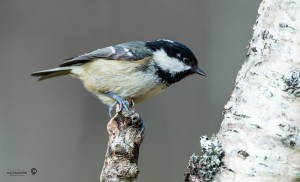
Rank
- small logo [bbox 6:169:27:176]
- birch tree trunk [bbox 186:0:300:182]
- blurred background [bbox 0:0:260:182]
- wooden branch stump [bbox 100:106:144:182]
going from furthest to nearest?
blurred background [bbox 0:0:260:182] → small logo [bbox 6:169:27:176] → wooden branch stump [bbox 100:106:144:182] → birch tree trunk [bbox 186:0:300:182]

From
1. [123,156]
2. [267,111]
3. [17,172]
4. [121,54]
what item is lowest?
[17,172]

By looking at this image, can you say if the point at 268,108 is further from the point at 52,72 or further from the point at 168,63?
the point at 52,72

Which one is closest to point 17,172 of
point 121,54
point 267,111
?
point 121,54

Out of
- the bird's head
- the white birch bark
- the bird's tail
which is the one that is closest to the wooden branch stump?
the white birch bark

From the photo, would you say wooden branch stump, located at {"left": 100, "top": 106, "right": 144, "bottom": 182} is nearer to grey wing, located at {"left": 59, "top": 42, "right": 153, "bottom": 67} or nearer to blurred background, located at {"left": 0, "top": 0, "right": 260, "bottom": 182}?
grey wing, located at {"left": 59, "top": 42, "right": 153, "bottom": 67}

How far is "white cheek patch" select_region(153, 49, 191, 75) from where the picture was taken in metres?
2.59

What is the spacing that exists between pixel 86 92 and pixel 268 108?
10.1 feet

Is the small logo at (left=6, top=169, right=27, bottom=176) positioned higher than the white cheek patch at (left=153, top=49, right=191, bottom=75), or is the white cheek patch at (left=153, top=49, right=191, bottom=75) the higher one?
the white cheek patch at (left=153, top=49, right=191, bottom=75)

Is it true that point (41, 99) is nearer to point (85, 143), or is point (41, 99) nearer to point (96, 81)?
point (85, 143)

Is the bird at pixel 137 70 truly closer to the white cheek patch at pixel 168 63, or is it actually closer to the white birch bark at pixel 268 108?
the white cheek patch at pixel 168 63

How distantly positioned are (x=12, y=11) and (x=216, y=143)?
139 inches

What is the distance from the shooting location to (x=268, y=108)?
1.63 metres

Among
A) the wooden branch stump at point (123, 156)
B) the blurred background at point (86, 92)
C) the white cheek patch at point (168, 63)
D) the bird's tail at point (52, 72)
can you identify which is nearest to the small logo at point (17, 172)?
the blurred background at point (86, 92)

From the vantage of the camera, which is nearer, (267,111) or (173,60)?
(267,111)
